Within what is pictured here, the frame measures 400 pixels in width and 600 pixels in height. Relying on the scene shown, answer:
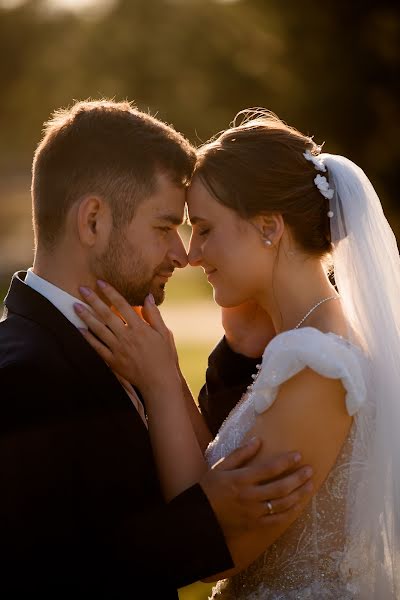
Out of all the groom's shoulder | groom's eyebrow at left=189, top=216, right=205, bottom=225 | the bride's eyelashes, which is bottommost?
the groom's shoulder

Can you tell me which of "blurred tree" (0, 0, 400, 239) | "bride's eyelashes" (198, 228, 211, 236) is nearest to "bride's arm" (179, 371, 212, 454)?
"bride's eyelashes" (198, 228, 211, 236)

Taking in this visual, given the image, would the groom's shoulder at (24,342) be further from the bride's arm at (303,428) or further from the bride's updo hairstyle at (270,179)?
the bride's updo hairstyle at (270,179)

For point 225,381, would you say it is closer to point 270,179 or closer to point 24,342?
point 270,179

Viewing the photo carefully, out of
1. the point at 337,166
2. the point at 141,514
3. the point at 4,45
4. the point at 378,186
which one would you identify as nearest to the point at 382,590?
the point at 141,514

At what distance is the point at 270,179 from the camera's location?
3.40 m

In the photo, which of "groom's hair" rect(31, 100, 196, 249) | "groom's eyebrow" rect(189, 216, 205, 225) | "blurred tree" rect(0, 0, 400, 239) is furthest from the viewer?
"blurred tree" rect(0, 0, 400, 239)

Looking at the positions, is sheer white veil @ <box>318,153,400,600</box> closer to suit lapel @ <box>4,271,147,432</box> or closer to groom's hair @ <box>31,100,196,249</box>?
groom's hair @ <box>31,100,196,249</box>

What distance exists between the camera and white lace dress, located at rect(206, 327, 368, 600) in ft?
9.82

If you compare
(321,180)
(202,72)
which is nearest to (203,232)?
(321,180)

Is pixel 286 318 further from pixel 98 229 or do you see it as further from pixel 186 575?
pixel 186 575

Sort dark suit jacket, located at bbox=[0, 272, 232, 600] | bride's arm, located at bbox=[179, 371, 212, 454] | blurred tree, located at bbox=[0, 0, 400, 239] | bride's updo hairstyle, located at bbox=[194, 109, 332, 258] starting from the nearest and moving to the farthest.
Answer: dark suit jacket, located at bbox=[0, 272, 232, 600], bride's updo hairstyle, located at bbox=[194, 109, 332, 258], bride's arm, located at bbox=[179, 371, 212, 454], blurred tree, located at bbox=[0, 0, 400, 239]

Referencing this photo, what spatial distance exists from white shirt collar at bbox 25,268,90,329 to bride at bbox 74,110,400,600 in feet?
0.16

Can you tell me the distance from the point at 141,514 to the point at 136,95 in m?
25.2

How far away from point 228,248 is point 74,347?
0.79 meters
